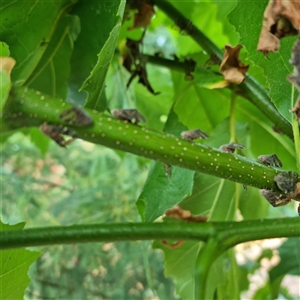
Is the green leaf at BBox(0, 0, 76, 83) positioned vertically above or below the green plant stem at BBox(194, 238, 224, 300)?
above

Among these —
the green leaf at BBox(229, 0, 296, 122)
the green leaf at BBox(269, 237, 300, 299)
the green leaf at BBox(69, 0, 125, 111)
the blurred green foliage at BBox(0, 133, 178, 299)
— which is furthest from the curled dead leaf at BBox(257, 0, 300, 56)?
the blurred green foliage at BBox(0, 133, 178, 299)

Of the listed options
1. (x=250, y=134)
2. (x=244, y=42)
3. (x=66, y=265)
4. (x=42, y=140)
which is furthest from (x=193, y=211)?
(x=66, y=265)

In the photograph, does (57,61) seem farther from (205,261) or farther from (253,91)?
(205,261)

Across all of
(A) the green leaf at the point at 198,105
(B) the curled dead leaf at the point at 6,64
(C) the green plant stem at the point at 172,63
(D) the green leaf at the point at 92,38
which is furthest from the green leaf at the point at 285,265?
(B) the curled dead leaf at the point at 6,64

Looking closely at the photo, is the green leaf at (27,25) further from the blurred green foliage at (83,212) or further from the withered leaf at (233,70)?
the blurred green foliage at (83,212)

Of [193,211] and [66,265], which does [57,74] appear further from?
[66,265]

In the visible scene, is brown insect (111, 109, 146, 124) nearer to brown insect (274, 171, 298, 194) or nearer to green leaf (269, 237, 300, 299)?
brown insect (274, 171, 298, 194)

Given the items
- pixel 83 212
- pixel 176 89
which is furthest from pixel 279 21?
pixel 83 212
